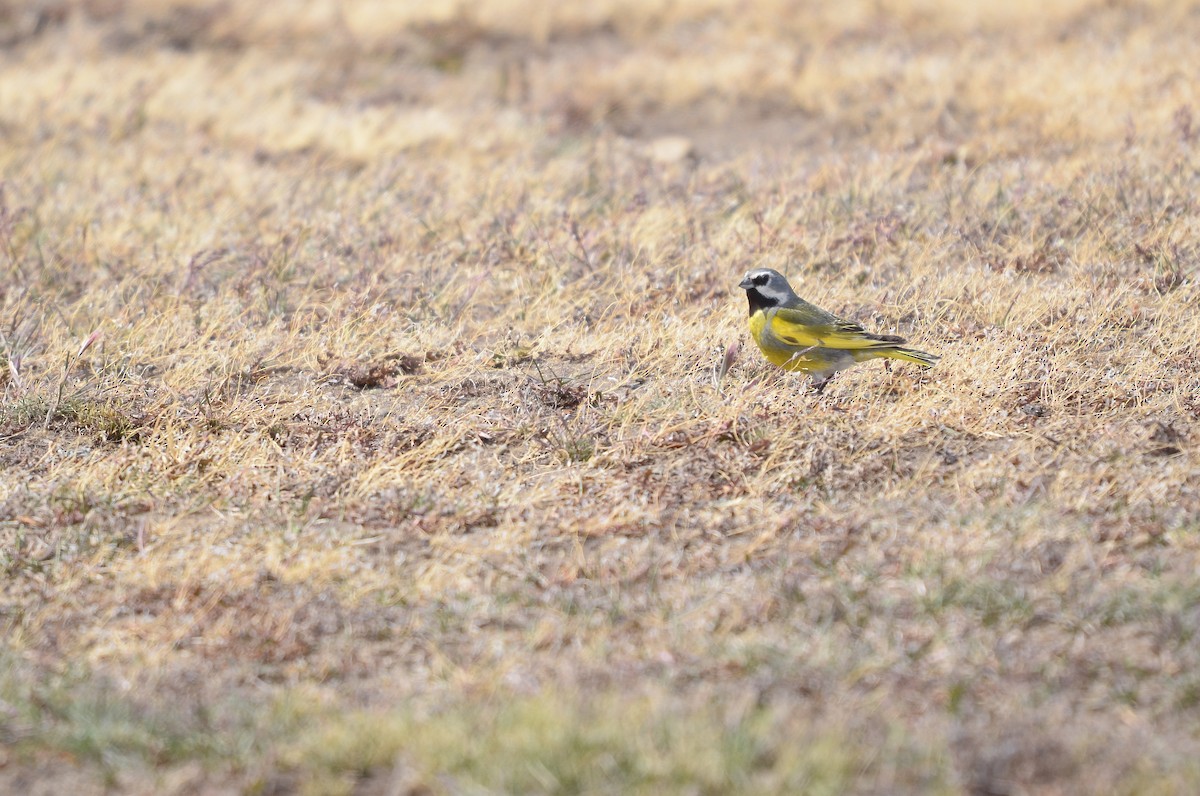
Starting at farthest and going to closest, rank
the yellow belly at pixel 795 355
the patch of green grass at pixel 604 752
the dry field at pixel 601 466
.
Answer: the yellow belly at pixel 795 355 < the dry field at pixel 601 466 < the patch of green grass at pixel 604 752

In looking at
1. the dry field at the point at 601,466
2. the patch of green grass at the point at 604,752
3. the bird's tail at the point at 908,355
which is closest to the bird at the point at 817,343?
the bird's tail at the point at 908,355

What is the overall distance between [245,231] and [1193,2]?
1458 centimetres

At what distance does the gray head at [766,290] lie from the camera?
25.1 ft

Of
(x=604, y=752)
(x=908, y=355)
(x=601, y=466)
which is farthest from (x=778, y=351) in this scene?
(x=604, y=752)

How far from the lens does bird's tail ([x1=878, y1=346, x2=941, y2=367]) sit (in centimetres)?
710

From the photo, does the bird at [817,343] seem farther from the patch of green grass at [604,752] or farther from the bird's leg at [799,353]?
the patch of green grass at [604,752]

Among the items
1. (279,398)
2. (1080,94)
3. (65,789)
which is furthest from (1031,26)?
(65,789)

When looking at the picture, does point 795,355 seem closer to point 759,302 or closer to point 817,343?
point 817,343

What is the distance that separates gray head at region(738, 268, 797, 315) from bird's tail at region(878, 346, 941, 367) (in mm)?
732

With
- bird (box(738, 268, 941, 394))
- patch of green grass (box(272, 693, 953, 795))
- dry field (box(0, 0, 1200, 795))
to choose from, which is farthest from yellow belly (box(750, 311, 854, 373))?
patch of green grass (box(272, 693, 953, 795))

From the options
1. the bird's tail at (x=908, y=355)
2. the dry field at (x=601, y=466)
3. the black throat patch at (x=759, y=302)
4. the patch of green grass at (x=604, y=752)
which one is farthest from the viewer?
the black throat patch at (x=759, y=302)

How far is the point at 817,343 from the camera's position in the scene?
23.7 ft

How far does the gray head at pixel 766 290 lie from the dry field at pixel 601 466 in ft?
1.58

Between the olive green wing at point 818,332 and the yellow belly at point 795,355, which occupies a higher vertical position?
the olive green wing at point 818,332
